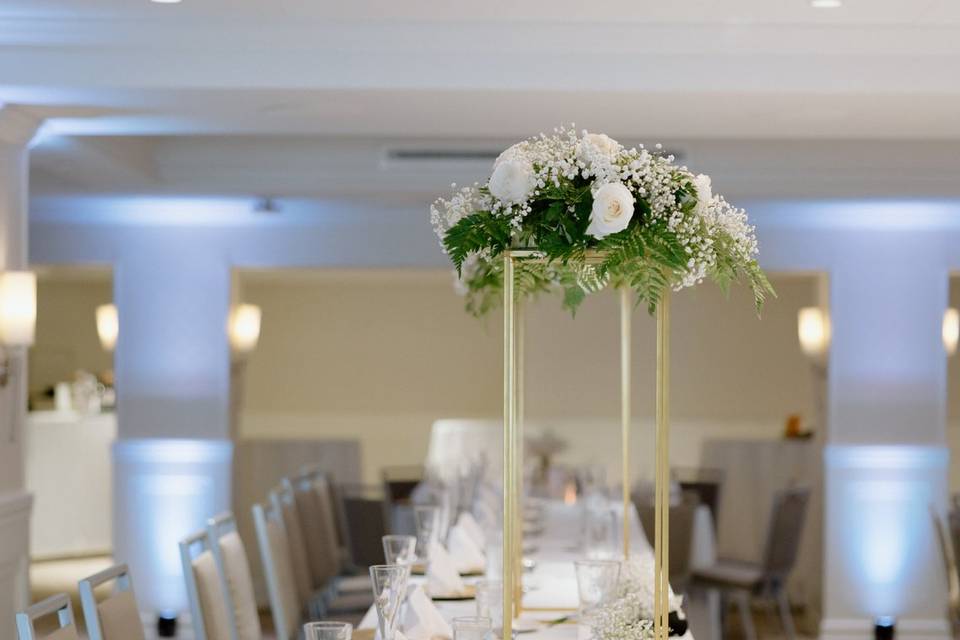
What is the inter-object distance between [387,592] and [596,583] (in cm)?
52

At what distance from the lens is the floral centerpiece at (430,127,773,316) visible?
2.51m

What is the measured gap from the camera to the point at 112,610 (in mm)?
3113

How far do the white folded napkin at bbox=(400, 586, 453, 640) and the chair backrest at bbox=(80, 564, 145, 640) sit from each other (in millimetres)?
662

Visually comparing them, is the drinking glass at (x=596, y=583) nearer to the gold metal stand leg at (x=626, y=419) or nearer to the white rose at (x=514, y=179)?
the gold metal stand leg at (x=626, y=419)

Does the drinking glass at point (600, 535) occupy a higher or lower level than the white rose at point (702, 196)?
lower

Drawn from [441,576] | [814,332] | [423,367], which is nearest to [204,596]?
[441,576]

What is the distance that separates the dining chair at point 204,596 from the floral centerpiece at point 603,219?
1.46 m

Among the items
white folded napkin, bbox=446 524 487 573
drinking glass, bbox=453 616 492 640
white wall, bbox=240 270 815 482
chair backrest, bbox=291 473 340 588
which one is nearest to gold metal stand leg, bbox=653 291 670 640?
drinking glass, bbox=453 616 492 640

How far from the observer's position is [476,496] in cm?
588

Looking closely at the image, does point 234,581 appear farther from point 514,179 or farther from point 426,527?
point 514,179

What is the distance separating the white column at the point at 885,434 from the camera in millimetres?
7297

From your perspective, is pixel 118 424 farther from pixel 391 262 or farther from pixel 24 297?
pixel 24 297

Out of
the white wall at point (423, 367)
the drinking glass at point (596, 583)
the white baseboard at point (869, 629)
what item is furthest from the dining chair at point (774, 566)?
the white wall at point (423, 367)

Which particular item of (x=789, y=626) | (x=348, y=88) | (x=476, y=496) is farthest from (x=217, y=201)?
(x=789, y=626)
